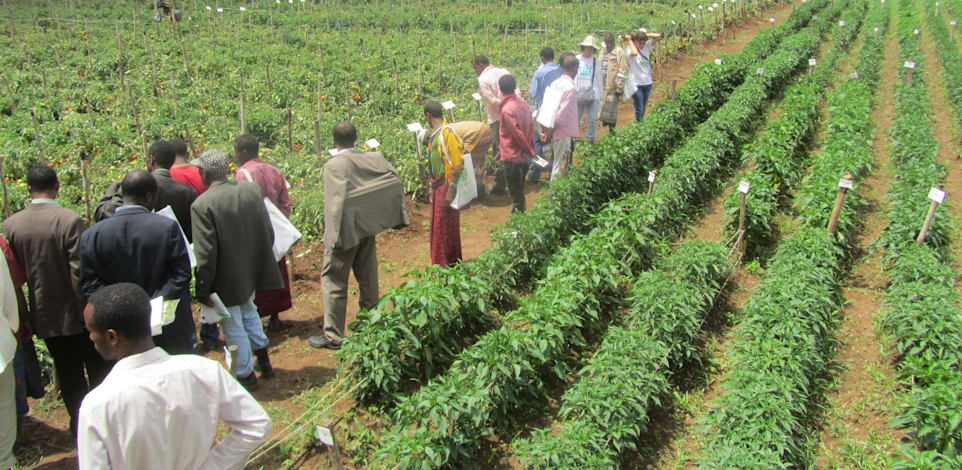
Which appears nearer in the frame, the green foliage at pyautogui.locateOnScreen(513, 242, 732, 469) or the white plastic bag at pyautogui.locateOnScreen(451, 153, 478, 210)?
the green foliage at pyautogui.locateOnScreen(513, 242, 732, 469)

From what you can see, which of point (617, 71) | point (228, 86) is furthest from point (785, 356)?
point (228, 86)

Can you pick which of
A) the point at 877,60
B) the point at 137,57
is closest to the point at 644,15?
the point at 877,60

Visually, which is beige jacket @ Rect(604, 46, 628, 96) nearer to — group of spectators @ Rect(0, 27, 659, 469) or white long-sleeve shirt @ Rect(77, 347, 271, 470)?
group of spectators @ Rect(0, 27, 659, 469)

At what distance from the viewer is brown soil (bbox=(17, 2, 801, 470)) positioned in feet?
15.2

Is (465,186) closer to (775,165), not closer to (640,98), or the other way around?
(775,165)

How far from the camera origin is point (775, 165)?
29.2ft

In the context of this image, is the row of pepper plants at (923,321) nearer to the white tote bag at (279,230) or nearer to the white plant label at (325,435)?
the white plant label at (325,435)

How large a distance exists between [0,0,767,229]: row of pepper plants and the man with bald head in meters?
3.46

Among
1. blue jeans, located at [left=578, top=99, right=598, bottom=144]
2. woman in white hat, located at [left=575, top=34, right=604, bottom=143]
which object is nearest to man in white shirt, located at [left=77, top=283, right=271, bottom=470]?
woman in white hat, located at [left=575, top=34, right=604, bottom=143]

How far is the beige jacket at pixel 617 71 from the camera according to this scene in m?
10.7

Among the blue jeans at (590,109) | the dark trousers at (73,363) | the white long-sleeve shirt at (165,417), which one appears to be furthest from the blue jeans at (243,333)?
the blue jeans at (590,109)

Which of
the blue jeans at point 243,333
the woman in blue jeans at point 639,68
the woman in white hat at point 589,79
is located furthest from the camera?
the woman in blue jeans at point 639,68

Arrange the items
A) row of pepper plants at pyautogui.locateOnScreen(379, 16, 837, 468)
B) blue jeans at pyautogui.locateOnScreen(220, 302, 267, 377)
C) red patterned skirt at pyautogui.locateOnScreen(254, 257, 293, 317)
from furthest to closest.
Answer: red patterned skirt at pyautogui.locateOnScreen(254, 257, 293, 317) → blue jeans at pyautogui.locateOnScreen(220, 302, 267, 377) → row of pepper plants at pyautogui.locateOnScreen(379, 16, 837, 468)

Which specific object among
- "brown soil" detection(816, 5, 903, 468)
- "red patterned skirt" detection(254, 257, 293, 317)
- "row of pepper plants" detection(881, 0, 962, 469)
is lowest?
"brown soil" detection(816, 5, 903, 468)
